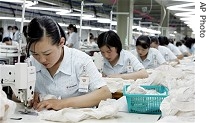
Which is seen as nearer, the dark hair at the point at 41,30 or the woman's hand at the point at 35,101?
the dark hair at the point at 41,30

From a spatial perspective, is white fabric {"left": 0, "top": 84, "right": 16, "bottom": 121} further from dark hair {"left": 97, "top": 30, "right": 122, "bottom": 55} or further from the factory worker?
dark hair {"left": 97, "top": 30, "right": 122, "bottom": 55}

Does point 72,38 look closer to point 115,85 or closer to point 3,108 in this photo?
point 115,85

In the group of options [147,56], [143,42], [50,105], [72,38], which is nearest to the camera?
[50,105]

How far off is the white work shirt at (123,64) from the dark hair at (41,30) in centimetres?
177

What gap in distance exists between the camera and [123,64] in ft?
12.9

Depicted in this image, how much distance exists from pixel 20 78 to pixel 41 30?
39 cm

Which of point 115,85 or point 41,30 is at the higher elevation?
point 41,30

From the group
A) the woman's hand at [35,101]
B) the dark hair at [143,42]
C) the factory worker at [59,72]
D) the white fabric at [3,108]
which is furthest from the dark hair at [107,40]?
the white fabric at [3,108]

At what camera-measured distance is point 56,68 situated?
2398 mm

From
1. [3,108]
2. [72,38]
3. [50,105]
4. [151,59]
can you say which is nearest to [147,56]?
[151,59]

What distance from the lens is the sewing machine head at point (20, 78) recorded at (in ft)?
6.28

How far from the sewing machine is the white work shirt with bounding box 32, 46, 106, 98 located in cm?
36

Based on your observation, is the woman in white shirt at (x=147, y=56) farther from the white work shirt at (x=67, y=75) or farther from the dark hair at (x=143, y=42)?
the white work shirt at (x=67, y=75)

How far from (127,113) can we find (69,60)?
60 cm
